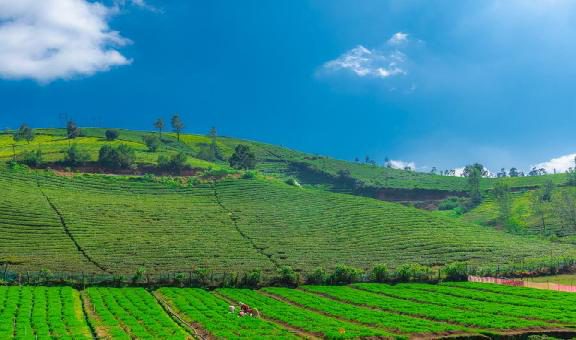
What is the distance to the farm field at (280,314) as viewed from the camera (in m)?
39.9

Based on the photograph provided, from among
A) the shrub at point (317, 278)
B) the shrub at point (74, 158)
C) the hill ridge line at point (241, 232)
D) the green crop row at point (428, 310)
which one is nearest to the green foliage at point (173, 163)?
the shrub at point (74, 158)

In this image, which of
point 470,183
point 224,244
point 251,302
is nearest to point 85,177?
point 224,244

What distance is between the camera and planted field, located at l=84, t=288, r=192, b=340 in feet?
126

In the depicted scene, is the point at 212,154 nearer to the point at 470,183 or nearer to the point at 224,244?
the point at 470,183

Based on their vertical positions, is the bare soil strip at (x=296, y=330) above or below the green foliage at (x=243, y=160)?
below

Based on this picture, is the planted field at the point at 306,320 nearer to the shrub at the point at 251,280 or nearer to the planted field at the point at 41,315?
the shrub at the point at 251,280

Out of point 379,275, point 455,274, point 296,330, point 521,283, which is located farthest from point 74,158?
point 296,330

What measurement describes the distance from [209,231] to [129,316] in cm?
5286

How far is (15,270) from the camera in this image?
233ft

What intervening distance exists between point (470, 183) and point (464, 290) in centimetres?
11707

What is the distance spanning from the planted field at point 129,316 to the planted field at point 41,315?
4.06 ft

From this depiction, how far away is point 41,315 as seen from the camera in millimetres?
43094

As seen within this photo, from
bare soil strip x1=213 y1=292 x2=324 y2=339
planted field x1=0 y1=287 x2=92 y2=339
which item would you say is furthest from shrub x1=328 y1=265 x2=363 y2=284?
planted field x1=0 y1=287 x2=92 y2=339

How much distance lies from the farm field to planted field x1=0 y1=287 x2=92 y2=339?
0.08 metres
